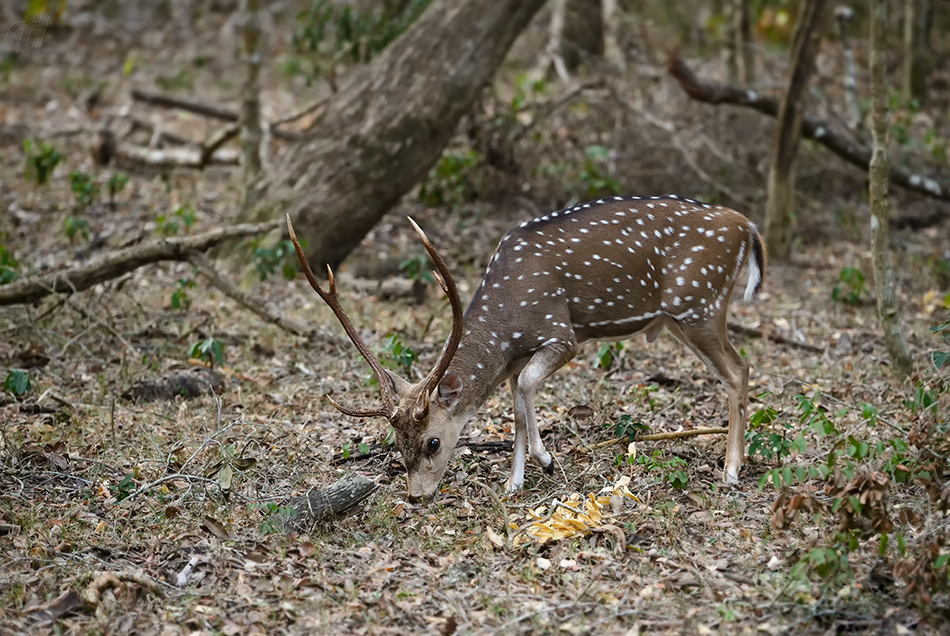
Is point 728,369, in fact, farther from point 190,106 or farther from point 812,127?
point 190,106

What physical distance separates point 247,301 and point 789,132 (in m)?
5.48

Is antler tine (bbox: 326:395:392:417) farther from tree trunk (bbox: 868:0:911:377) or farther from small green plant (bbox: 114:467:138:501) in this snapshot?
tree trunk (bbox: 868:0:911:377)

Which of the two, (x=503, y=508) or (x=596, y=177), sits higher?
(x=503, y=508)

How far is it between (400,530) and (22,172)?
29.6ft

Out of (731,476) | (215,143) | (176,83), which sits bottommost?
(176,83)

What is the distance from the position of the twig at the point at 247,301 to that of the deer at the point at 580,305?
228 centimetres

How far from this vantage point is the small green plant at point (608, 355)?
282 inches

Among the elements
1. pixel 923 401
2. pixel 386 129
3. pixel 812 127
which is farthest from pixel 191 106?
pixel 923 401

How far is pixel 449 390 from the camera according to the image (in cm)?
543

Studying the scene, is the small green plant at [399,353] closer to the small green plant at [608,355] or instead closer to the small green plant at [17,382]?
the small green plant at [608,355]

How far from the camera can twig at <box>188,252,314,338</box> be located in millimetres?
7691

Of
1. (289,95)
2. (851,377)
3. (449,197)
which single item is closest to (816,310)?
(851,377)

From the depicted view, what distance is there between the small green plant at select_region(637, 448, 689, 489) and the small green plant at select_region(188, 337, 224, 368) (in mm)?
2872

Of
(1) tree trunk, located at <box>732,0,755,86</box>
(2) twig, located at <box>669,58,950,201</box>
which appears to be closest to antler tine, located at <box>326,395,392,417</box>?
(2) twig, located at <box>669,58,950,201</box>
